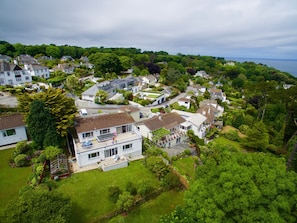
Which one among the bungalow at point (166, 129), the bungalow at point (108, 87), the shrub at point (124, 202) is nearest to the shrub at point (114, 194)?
the shrub at point (124, 202)

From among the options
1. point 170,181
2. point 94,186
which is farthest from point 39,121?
point 170,181

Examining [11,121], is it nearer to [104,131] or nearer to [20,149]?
[20,149]

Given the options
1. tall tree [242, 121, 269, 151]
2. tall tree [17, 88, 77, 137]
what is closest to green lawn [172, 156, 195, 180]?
tall tree [242, 121, 269, 151]

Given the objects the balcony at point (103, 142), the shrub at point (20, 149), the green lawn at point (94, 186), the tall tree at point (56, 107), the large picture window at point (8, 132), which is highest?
the tall tree at point (56, 107)

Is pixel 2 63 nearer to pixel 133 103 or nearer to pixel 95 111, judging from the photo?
pixel 95 111

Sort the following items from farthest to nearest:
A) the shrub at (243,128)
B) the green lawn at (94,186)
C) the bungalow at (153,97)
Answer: the bungalow at (153,97)
the shrub at (243,128)
the green lawn at (94,186)

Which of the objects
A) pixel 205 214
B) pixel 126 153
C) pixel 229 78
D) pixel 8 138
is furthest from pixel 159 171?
pixel 229 78

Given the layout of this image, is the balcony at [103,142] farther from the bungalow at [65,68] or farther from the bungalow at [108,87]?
the bungalow at [65,68]

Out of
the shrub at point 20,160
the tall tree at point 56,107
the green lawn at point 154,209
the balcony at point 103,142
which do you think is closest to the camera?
the green lawn at point 154,209
